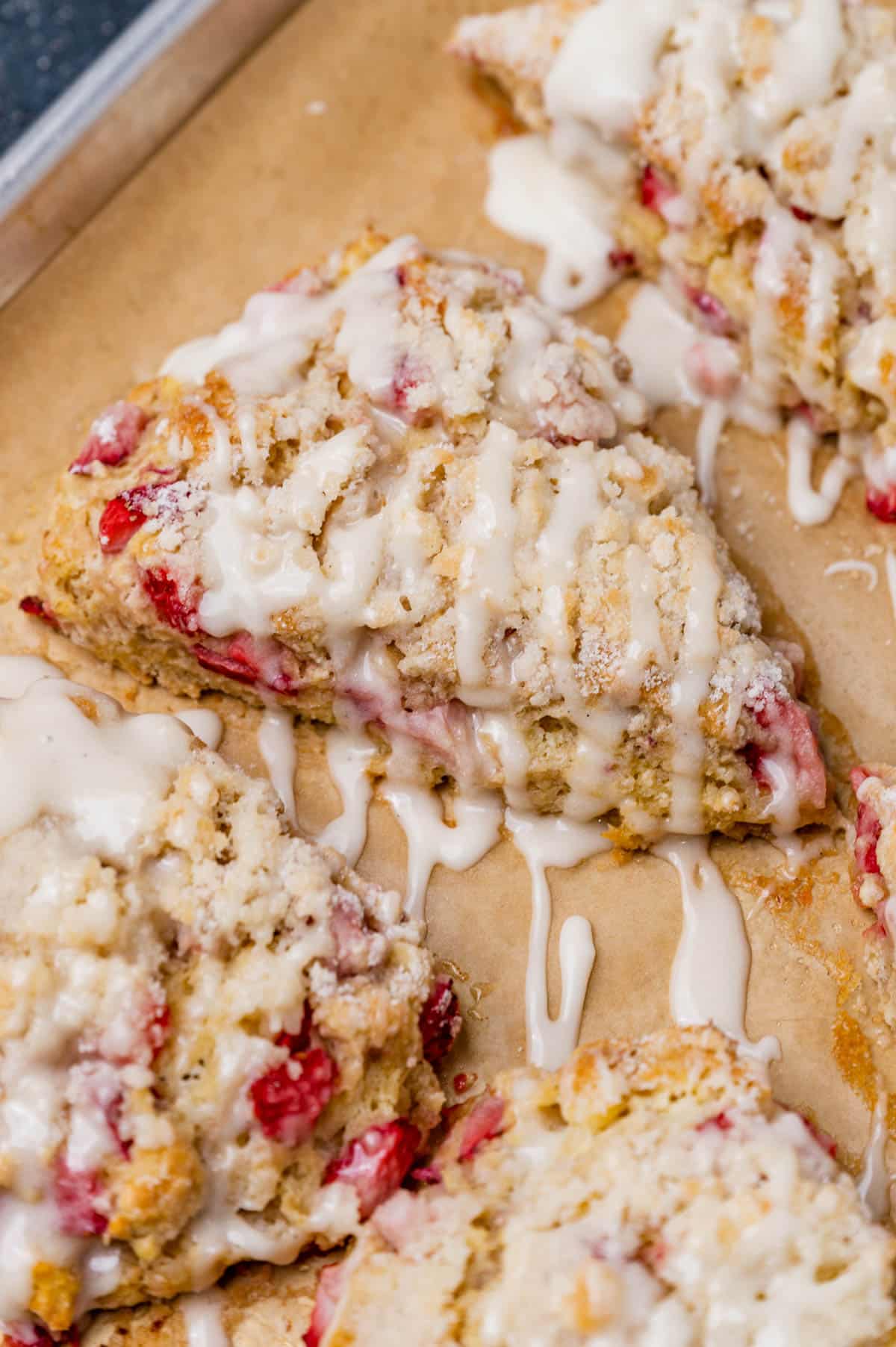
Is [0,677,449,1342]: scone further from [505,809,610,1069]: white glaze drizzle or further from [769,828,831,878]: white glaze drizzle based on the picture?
[769,828,831,878]: white glaze drizzle

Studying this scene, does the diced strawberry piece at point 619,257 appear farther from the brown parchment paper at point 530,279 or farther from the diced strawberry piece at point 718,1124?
the diced strawberry piece at point 718,1124

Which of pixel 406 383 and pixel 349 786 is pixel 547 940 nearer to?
pixel 349 786

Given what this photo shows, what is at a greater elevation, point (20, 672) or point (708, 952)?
point (20, 672)

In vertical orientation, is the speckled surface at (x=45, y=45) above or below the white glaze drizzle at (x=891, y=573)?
above

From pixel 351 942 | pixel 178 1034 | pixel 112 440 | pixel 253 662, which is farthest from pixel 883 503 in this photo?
pixel 178 1034

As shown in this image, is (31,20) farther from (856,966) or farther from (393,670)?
(856,966)

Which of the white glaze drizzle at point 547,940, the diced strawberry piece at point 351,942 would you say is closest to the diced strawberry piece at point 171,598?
the diced strawberry piece at point 351,942

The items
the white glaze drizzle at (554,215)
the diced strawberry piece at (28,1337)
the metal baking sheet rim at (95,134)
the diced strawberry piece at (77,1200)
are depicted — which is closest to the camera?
the diced strawberry piece at (77,1200)

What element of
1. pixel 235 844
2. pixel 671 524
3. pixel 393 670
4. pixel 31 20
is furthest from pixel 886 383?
pixel 31 20
